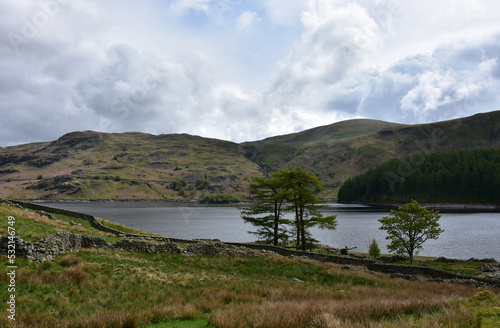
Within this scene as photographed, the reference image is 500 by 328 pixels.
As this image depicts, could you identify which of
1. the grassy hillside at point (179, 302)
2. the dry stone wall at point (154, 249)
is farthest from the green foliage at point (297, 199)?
the grassy hillside at point (179, 302)

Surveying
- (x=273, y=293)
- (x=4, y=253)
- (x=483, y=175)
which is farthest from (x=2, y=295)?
(x=483, y=175)

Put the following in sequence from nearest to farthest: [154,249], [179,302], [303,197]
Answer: [179,302], [154,249], [303,197]

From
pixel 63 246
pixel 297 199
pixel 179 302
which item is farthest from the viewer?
pixel 297 199

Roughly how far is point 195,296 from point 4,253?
30.8 ft

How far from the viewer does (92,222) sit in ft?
137

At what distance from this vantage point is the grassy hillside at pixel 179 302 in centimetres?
759

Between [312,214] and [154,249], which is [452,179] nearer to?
[312,214]

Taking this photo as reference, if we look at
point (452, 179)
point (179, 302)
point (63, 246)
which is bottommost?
point (179, 302)

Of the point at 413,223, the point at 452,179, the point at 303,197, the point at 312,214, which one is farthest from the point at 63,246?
the point at 452,179

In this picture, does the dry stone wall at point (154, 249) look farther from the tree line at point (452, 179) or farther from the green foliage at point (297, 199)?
the tree line at point (452, 179)

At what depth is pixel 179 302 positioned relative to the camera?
11.8m

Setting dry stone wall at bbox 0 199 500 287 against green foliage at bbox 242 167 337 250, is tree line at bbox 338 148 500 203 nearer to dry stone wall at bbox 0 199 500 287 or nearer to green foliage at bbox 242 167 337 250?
green foliage at bbox 242 167 337 250

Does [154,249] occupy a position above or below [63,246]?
below

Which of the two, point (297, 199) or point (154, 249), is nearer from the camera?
point (154, 249)
